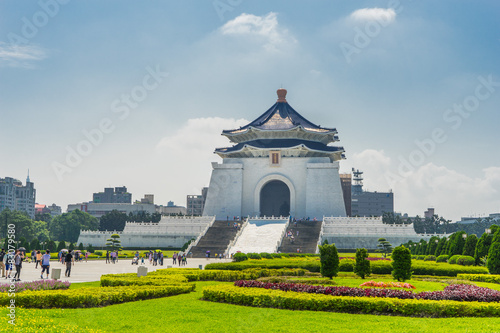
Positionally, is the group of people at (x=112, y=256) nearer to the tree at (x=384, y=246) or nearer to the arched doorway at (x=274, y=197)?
the tree at (x=384, y=246)

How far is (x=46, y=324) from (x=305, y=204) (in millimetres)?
40510

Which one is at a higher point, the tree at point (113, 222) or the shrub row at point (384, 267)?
the tree at point (113, 222)

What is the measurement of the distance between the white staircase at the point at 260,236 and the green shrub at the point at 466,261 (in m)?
14.9

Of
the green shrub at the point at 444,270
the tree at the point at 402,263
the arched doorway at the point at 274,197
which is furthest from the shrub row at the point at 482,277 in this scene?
the arched doorway at the point at 274,197

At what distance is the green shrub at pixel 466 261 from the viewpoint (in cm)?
1894

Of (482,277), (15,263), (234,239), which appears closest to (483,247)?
(482,277)

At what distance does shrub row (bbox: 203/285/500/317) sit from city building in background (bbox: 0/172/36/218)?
87022 mm

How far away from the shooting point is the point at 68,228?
60.6 meters

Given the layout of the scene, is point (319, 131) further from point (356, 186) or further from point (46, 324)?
point (356, 186)

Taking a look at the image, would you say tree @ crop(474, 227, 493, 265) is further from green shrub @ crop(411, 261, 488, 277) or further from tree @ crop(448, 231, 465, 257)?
tree @ crop(448, 231, 465, 257)

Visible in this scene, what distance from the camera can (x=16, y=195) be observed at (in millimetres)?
92188

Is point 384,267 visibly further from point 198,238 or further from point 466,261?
point 198,238

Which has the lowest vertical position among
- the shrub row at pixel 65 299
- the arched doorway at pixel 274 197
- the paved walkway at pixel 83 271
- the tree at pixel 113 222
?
the paved walkway at pixel 83 271

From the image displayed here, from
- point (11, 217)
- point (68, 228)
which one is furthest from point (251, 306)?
point (68, 228)
